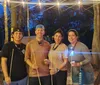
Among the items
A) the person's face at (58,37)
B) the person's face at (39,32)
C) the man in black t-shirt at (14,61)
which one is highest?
the person's face at (39,32)

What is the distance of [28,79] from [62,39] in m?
0.46

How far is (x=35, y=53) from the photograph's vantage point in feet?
11.8

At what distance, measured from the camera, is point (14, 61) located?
11.7 ft

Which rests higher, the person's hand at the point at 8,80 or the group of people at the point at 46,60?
the group of people at the point at 46,60

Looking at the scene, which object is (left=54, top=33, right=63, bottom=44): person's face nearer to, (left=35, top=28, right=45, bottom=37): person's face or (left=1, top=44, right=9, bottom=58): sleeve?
(left=35, top=28, right=45, bottom=37): person's face

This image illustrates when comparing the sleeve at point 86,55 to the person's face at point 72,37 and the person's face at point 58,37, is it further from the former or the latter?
the person's face at point 58,37

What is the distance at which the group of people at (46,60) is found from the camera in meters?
3.54

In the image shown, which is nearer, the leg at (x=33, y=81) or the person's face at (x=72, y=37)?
the person's face at (x=72, y=37)

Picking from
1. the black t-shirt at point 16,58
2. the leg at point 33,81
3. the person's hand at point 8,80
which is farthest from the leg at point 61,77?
the person's hand at point 8,80

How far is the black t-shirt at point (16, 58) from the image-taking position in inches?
140

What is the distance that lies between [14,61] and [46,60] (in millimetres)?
268

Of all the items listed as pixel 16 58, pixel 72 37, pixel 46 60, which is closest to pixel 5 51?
pixel 16 58

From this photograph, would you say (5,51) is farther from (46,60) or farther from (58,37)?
(58,37)

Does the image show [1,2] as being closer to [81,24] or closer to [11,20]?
[11,20]
